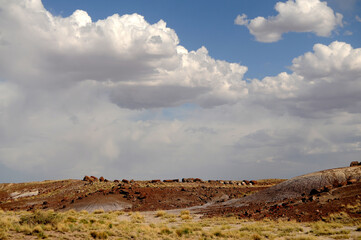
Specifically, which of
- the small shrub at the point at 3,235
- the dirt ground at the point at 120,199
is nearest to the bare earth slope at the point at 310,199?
the dirt ground at the point at 120,199

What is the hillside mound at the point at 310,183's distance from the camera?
37625mm

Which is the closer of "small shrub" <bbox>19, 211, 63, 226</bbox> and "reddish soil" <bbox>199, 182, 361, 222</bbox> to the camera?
"small shrub" <bbox>19, 211, 63, 226</bbox>

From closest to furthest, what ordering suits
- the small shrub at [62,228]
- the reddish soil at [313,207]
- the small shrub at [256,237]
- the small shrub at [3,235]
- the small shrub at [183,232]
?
1. the small shrub at [3,235]
2. the small shrub at [62,228]
3. the small shrub at [256,237]
4. the small shrub at [183,232]
5. the reddish soil at [313,207]

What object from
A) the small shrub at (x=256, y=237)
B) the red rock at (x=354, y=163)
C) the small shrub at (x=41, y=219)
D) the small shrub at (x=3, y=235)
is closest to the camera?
the small shrub at (x=3, y=235)

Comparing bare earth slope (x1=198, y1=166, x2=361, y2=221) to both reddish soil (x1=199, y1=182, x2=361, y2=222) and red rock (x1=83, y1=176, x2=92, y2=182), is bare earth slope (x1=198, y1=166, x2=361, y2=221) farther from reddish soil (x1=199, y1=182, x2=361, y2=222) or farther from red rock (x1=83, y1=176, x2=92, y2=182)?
red rock (x1=83, y1=176, x2=92, y2=182)

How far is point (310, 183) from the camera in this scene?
39125 mm

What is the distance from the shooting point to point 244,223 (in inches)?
1193

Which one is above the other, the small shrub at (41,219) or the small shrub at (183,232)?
the small shrub at (41,219)

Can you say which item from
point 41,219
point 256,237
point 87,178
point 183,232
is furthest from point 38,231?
point 87,178

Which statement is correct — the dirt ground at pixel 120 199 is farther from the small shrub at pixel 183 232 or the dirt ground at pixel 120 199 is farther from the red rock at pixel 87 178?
the small shrub at pixel 183 232

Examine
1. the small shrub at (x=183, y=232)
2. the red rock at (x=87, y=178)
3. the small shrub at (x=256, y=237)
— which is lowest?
the small shrub at (x=256, y=237)

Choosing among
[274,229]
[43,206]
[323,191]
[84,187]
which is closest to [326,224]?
[274,229]

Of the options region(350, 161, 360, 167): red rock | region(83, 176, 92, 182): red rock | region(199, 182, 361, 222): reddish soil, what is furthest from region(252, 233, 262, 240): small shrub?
region(83, 176, 92, 182): red rock

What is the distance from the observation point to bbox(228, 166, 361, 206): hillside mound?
123 feet
